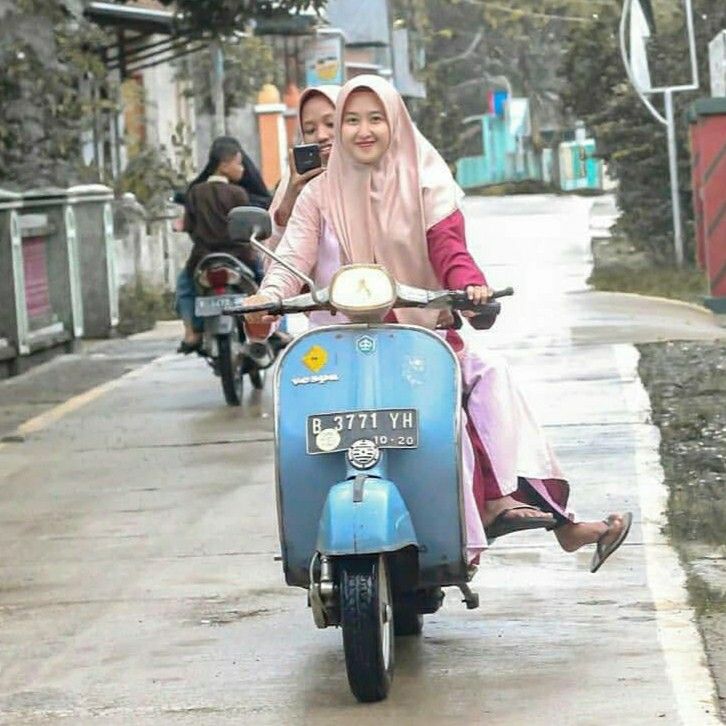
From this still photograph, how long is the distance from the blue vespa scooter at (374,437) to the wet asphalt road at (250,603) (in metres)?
0.34

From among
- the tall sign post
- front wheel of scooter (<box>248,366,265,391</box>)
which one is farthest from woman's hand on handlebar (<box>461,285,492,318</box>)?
the tall sign post

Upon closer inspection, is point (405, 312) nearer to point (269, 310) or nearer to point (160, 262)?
point (269, 310)

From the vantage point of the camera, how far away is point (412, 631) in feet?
21.2

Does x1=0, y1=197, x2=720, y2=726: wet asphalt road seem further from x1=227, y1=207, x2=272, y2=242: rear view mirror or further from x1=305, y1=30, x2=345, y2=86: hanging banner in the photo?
x1=305, y1=30, x2=345, y2=86: hanging banner

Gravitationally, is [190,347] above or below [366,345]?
below

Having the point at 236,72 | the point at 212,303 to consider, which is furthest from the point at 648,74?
the point at 212,303

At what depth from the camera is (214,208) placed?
1241 centimetres

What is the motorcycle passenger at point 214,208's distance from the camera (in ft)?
40.8

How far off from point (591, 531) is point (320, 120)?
6.42 ft

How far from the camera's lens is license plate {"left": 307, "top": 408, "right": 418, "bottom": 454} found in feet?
19.1

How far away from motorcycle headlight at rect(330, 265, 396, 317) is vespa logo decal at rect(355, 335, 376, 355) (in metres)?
0.18

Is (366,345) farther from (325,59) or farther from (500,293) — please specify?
(325,59)

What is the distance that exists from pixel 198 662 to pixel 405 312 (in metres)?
1.24

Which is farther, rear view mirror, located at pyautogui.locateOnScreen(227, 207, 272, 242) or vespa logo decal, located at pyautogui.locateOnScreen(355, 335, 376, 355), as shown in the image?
Answer: rear view mirror, located at pyautogui.locateOnScreen(227, 207, 272, 242)
